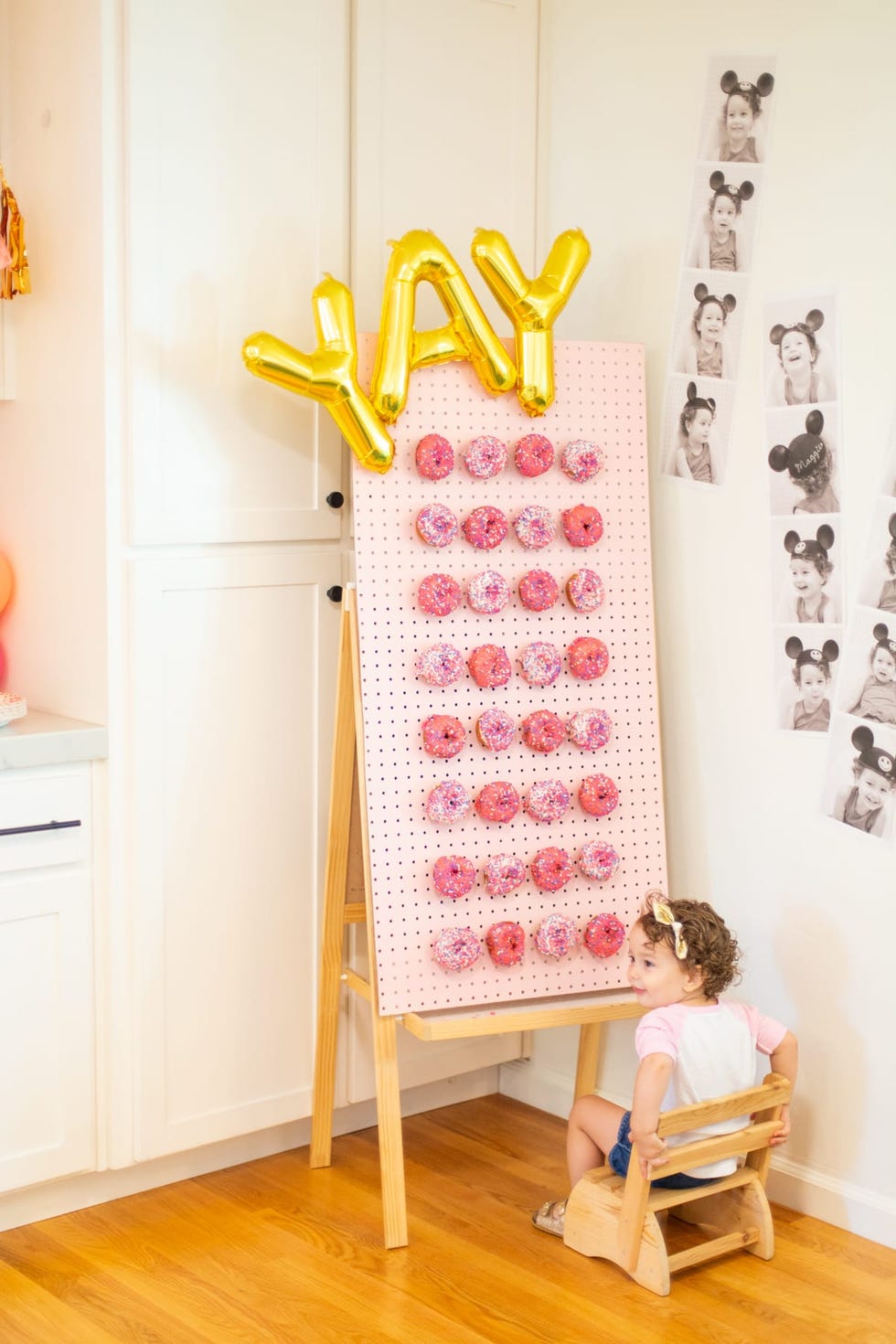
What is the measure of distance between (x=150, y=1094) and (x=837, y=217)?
190 cm

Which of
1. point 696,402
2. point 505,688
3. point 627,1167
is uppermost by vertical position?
point 696,402

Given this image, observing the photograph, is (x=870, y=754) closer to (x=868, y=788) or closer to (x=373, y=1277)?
(x=868, y=788)

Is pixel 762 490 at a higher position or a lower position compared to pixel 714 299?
lower

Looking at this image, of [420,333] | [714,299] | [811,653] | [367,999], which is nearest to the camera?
[420,333]

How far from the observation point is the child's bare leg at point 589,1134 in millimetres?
2510

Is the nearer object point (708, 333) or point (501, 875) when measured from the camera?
point (501, 875)

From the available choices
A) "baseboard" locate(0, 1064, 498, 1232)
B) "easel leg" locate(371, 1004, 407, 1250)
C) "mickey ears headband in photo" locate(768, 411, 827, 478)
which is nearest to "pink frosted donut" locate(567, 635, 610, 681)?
"mickey ears headband in photo" locate(768, 411, 827, 478)

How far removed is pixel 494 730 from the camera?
98.3 inches

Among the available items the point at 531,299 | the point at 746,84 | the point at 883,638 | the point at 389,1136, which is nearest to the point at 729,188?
the point at 746,84

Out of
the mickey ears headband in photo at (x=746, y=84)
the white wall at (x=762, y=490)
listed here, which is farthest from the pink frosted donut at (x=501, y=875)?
the mickey ears headband in photo at (x=746, y=84)

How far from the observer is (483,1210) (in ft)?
8.57

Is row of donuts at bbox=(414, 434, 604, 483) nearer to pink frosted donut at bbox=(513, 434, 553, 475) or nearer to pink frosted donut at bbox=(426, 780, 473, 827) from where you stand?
pink frosted donut at bbox=(513, 434, 553, 475)

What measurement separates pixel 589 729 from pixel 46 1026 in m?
1.05

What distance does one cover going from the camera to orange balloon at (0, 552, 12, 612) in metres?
2.71
